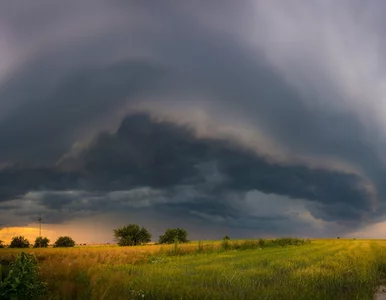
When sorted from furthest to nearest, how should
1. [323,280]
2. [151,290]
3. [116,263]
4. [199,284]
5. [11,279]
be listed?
[116,263] < [323,280] < [199,284] < [151,290] < [11,279]

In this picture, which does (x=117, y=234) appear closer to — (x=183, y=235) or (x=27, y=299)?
(x=183, y=235)

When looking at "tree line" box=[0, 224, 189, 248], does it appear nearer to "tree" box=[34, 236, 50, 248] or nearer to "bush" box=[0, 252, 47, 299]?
"tree" box=[34, 236, 50, 248]

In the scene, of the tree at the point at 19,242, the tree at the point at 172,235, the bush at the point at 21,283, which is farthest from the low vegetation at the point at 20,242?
the bush at the point at 21,283

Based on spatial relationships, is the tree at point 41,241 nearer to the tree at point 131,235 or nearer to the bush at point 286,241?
the tree at point 131,235

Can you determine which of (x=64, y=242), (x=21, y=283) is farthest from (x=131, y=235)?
(x=21, y=283)

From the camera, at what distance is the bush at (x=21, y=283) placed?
988 cm

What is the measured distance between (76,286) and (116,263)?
1509 cm

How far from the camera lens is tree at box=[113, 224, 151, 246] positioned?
10488 centimetres

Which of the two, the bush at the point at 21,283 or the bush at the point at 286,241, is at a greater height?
the bush at the point at 21,283

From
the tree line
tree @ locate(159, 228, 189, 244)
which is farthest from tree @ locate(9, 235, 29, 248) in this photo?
tree @ locate(159, 228, 189, 244)

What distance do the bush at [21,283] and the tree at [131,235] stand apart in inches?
3785

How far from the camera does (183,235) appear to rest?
11869 centimetres

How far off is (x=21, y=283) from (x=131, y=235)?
A: 321ft

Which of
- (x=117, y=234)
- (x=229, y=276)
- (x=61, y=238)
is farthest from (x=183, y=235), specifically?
(x=229, y=276)
